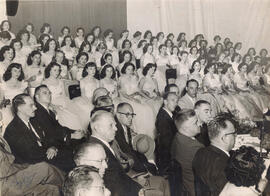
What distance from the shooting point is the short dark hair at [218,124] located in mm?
4285

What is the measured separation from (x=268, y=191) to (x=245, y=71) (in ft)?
4.36

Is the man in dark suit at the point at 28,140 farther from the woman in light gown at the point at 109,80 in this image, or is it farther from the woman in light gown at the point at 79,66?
the woman in light gown at the point at 109,80

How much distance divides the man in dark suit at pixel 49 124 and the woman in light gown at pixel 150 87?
80 cm

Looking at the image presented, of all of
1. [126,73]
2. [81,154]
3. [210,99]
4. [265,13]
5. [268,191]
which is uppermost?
[265,13]

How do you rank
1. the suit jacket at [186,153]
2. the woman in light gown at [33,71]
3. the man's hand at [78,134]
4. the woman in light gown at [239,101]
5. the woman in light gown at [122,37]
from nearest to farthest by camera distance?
the woman in light gown at [33,71]
the man's hand at [78,134]
the woman in light gown at [122,37]
the suit jacket at [186,153]
the woman in light gown at [239,101]

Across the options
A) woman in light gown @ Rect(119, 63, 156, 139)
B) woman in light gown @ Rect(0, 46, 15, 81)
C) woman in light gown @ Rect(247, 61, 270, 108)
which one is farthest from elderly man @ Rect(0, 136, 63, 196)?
woman in light gown @ Rect(247, 61, 270, 108)

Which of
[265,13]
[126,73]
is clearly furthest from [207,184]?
[265,13]

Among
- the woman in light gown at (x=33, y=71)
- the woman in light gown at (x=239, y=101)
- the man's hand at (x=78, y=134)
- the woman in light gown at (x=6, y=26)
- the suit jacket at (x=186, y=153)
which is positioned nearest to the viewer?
the woman in light gown at (x=6, y=26)

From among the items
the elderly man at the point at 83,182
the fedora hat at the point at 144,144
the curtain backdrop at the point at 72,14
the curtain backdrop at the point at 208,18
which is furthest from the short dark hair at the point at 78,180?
the curtain backdrop at the point at 208,18

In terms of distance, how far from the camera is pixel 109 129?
396 cm

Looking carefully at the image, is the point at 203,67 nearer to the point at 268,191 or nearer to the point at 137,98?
the point at 137,98

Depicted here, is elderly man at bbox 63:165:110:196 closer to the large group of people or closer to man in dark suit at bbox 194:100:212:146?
the large group of people

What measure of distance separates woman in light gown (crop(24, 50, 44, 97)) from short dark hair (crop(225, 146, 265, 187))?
2124 millimetres

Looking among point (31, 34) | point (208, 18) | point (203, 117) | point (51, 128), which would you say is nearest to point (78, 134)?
point (51, 128)
